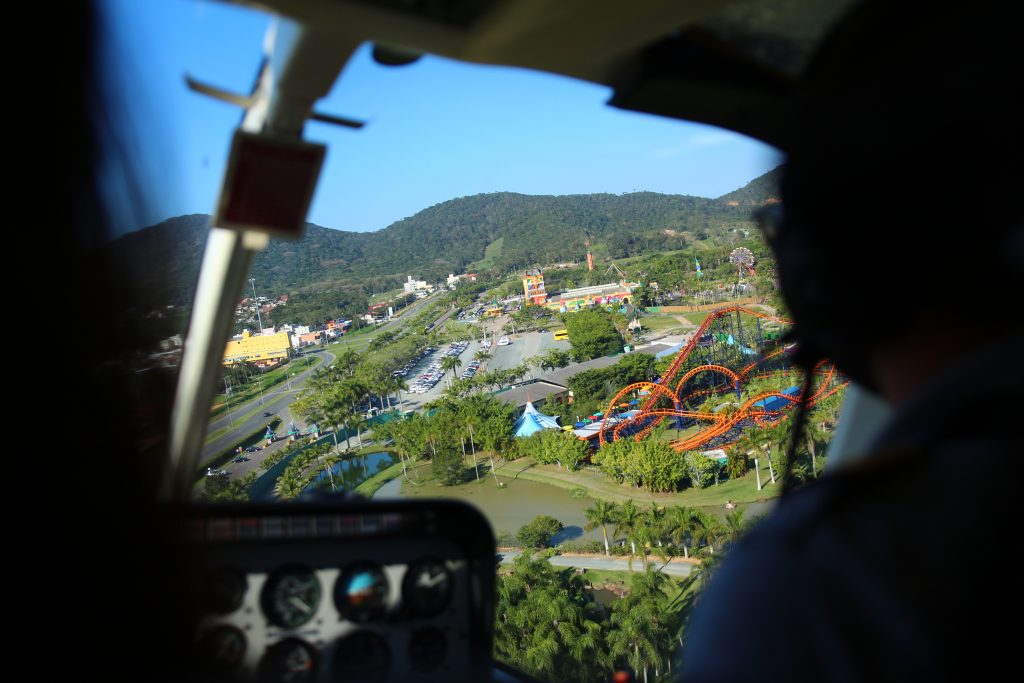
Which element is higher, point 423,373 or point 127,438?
point 423,373

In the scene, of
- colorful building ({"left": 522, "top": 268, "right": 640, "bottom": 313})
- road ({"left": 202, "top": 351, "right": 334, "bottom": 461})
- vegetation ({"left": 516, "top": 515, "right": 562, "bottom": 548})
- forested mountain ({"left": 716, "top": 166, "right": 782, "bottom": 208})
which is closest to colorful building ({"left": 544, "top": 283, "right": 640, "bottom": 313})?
colorful building ({"left": 522, "top": 268, "right": 640, "bottom": 313})

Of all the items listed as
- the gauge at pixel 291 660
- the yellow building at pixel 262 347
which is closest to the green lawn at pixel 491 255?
the yellow building at pixel 262 347

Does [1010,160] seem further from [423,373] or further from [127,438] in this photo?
[423,373]

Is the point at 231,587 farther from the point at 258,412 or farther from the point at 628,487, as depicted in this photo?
the point at 628,487

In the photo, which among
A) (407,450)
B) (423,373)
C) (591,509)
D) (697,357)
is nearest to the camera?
(407,450)

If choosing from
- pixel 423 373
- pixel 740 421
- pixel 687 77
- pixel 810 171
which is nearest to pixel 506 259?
pixel 423 373

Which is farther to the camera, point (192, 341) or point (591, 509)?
point (591, 509)

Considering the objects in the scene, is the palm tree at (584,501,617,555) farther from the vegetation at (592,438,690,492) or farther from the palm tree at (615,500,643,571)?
the vegetation at (592,438,690,492)
